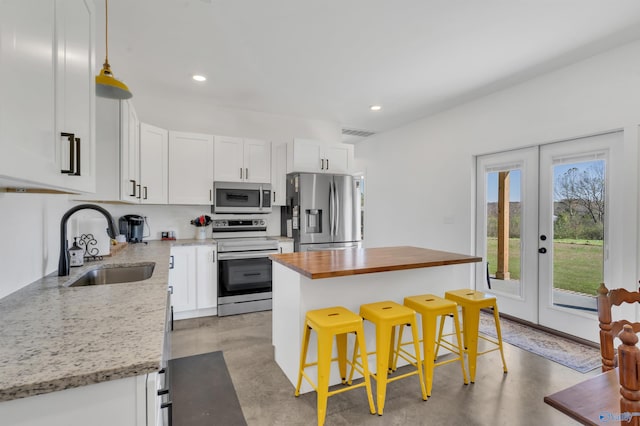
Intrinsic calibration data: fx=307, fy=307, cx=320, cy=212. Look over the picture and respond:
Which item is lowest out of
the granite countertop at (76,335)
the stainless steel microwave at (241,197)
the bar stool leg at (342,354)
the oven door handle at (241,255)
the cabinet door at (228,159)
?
the bar stool leg at (342,354)

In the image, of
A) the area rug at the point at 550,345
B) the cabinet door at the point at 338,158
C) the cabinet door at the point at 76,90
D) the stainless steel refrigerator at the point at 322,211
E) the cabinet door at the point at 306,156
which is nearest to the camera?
the cabinet door at the point at 76,90

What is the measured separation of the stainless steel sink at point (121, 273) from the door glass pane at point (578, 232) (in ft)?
12.7

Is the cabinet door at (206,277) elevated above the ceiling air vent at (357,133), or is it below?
below

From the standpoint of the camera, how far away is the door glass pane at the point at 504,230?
3629 millimetres

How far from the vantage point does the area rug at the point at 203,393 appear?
1965 millimetres

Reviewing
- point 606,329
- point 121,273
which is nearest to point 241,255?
point 121,273

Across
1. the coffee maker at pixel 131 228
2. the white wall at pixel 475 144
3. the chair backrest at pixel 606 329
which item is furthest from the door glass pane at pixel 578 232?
the coffee maker at pixel 131 228

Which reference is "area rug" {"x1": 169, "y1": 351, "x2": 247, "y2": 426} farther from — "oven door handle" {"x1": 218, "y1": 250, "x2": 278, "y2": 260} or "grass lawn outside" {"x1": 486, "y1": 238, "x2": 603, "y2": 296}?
"grass lawn outside" {"x1": 486, "y1": 238, "x2": 603, "y2": 296}

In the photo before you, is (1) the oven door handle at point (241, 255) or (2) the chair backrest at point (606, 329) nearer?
(2) the chair backrest at point (606, 329)

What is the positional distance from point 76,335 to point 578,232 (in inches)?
157

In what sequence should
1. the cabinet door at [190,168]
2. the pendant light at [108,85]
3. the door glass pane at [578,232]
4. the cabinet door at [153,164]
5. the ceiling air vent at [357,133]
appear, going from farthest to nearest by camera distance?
1. the ceiling air vent at [357,133]
2. the cabinet door at [190,168]
3. the cabinet door at [153,164]
4. the door glass pane at [578,232]
5. the pendant light at [108,85]

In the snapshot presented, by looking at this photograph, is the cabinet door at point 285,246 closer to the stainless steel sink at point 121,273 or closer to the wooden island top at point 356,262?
the wooden island top at point 356,262

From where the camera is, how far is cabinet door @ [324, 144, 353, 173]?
460 centimetres

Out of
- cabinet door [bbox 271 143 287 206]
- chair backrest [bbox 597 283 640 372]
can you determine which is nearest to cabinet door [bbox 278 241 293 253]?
cabinet door [bbox 271 143 287 206]
